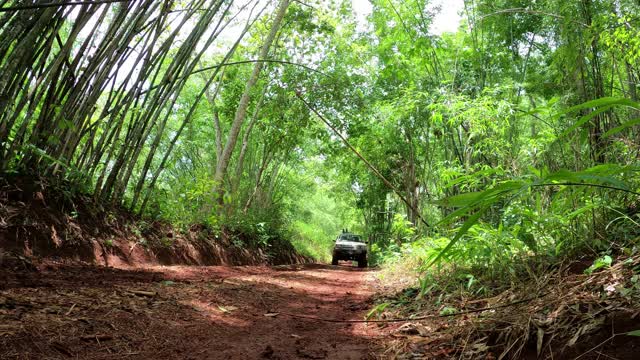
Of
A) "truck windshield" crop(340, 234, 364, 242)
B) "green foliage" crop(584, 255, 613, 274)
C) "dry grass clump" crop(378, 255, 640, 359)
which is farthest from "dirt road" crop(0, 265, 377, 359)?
"truck windshield" crop(340, 234, 364, 242)

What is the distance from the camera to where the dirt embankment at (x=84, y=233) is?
2812mm

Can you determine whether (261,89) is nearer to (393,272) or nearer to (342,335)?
(393,272)

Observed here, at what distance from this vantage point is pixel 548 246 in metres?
2.37

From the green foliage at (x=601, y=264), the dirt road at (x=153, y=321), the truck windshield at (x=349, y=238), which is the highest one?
the green foliage at (x=601, y=264)

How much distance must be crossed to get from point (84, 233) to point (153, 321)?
77.1 inches

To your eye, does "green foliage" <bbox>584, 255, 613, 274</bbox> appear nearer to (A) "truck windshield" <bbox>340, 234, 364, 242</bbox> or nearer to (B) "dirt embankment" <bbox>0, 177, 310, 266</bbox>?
(B) "dirt embankment" <bbox>0, 177, 310, 266</bbox>

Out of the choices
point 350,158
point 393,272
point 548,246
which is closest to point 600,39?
point 548,246

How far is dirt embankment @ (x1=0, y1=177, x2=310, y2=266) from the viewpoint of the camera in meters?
2.81

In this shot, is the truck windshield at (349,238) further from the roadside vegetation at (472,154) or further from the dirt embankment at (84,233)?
the dirt embankment at (84,233)

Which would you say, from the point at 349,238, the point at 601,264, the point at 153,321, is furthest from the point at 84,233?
the point at 349,238

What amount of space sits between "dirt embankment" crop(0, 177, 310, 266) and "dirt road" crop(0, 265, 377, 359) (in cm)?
36

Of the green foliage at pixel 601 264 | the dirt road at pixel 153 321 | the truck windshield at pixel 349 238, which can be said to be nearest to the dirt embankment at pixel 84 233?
the dirt road at pixel 153 321

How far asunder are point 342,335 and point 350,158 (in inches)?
414

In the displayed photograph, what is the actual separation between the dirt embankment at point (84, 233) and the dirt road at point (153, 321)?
14.2 inches
